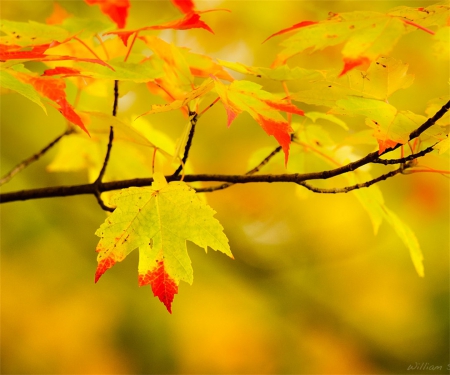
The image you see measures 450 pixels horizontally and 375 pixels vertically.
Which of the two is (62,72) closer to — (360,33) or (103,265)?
(103,265)

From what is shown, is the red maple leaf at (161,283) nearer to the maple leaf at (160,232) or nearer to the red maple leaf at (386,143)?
the maple leaf at (160,232)

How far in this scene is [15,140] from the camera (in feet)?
5.38

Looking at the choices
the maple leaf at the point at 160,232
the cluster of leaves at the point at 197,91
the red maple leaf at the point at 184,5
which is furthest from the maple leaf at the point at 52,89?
the red maple leaf at the point at 184,5

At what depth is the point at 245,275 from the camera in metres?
1.81

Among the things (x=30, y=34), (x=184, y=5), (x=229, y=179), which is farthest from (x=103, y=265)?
(x=184, y=5)

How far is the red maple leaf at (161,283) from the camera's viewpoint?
536 millimetres

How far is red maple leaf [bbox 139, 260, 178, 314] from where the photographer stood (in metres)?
0.54

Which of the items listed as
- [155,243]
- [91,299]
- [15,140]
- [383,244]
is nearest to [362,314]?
[383,244]

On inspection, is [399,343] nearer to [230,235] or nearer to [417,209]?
[417,209]

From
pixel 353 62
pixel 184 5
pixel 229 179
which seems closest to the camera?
pixel 353 62

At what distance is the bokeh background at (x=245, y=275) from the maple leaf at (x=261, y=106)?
3.95 feet

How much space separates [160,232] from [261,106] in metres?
0.20

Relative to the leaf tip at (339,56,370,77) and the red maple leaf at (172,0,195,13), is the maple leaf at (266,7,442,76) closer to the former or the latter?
the leaf tip at (339,56,370,77)

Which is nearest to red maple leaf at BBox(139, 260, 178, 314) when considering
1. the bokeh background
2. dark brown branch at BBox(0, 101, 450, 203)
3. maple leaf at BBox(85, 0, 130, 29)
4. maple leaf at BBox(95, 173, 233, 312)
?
maple leaf at BBox(95, 173, 233, 312)
